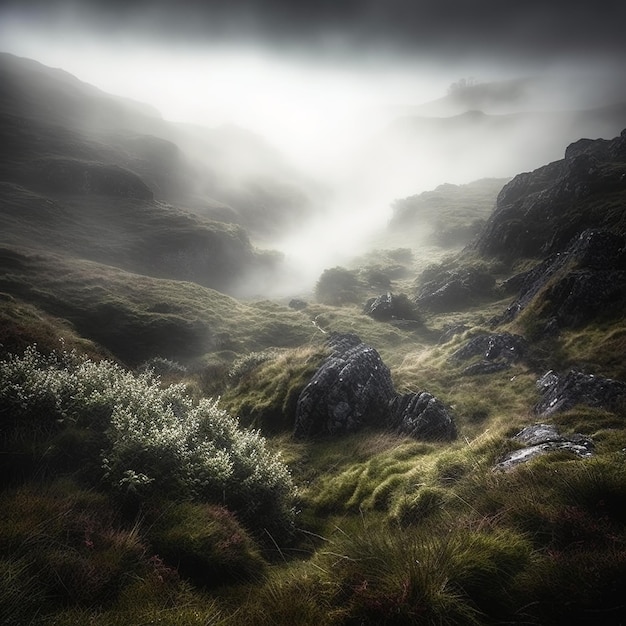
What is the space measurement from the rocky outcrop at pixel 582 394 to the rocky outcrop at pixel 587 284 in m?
11.2

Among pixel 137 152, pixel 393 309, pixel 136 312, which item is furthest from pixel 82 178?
pixel 393 309

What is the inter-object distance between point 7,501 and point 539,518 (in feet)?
28.5

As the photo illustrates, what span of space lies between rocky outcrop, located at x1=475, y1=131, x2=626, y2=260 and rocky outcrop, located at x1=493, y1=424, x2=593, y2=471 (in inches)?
1349

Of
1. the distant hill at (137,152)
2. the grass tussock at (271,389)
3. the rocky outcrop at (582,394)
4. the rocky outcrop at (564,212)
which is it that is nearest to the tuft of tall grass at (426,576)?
the rocky outcrop at (582,394)

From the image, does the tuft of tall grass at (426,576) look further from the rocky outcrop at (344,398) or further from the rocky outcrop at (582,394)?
the rocky outcrop at (344,398)

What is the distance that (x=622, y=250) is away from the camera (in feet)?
87.3

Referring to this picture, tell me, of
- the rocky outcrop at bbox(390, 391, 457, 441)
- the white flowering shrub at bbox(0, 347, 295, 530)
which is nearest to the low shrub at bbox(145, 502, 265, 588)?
the white flowering shrub at bbox(0, 347, 295, 530)

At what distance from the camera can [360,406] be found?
17.3 meters

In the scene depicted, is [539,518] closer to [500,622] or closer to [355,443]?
[500,622]

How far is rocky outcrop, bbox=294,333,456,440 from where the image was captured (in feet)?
50.8

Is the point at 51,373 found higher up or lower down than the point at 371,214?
lower down

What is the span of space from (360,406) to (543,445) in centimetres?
855

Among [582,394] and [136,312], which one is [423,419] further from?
[136,312]

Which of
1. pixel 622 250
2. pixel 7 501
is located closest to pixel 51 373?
pixel 7 501
